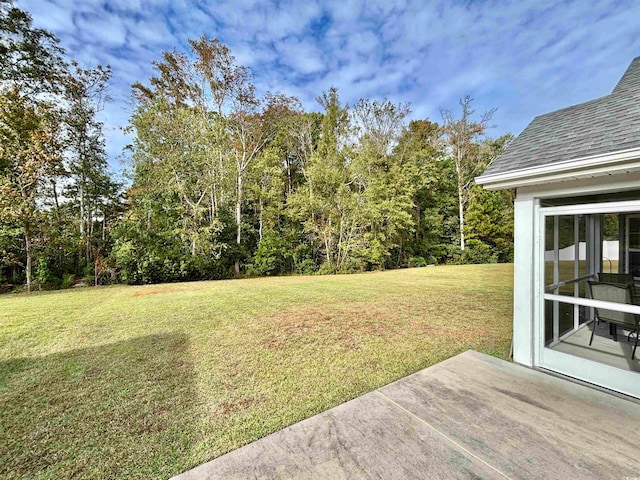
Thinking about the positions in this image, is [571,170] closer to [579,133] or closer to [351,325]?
[579,133]

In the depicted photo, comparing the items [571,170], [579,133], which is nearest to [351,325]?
[571,170]

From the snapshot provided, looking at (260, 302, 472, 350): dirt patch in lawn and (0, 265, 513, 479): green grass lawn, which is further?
(260, 302, 472, 350): dirt patch in lawn

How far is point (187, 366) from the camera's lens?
10.7 feet

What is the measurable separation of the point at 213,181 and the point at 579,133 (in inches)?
491

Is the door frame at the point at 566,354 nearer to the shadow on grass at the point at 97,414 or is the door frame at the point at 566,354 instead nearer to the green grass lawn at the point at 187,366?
the green grass lawn at the point at 187,366

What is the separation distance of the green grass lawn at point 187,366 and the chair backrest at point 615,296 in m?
1.14

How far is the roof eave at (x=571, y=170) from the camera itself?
7.29 ft

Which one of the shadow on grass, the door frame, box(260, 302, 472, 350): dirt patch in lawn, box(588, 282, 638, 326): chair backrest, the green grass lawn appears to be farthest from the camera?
box(260, 302, 472, 350): dirt patch in lawn

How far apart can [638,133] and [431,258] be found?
16.3 m

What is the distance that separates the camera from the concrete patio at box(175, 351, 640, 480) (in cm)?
166

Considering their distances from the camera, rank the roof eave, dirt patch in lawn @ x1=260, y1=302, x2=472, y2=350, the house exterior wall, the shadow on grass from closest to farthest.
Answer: the shadow on grass, the roof eave, the house exterior wall, dirt patch in lawn @ x1=260, y1=302, x2=472, y2=350

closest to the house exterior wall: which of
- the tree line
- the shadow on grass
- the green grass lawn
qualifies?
the green grass lawn

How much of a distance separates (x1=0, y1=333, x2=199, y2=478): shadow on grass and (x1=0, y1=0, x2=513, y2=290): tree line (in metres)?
7.81

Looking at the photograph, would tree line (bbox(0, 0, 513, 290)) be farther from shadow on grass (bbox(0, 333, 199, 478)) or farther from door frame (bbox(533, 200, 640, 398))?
door frame (bbox(533, 200, 640, 398))
